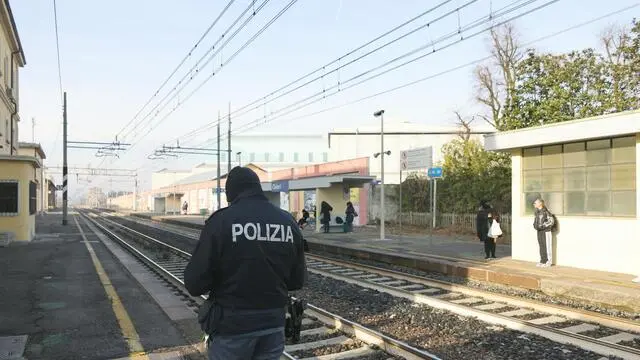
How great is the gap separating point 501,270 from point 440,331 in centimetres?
600

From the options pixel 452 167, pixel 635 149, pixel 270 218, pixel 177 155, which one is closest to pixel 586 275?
pixel 635 149

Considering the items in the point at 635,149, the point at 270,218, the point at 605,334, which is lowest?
the point at 605,334

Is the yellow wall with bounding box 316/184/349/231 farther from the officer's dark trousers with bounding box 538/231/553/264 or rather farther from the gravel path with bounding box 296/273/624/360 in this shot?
the gravel path with bounding box 296/273/624/360

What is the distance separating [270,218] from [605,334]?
243 inches

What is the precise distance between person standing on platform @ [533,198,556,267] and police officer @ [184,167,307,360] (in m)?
11.7

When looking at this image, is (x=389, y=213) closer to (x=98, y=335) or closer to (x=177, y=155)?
(x=177, y=155)

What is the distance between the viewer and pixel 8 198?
21031mm

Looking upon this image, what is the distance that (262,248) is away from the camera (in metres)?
3.09

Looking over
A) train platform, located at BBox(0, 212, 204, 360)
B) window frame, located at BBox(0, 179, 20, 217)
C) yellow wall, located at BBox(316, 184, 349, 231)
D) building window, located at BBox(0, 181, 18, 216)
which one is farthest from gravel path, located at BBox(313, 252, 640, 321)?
building window, located at BBox(0, 181, 18, 216)

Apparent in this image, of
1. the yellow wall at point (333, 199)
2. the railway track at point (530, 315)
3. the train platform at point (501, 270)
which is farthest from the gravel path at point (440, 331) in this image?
the yellow wall at point (333, 199)

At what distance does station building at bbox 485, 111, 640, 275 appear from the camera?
40.0ft

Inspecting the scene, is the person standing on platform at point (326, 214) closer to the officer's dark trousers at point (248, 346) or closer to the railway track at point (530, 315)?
the railway track at point (530, 315)

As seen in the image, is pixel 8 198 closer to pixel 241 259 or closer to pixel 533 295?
pixel 533 295

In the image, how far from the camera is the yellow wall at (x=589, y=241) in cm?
1212
